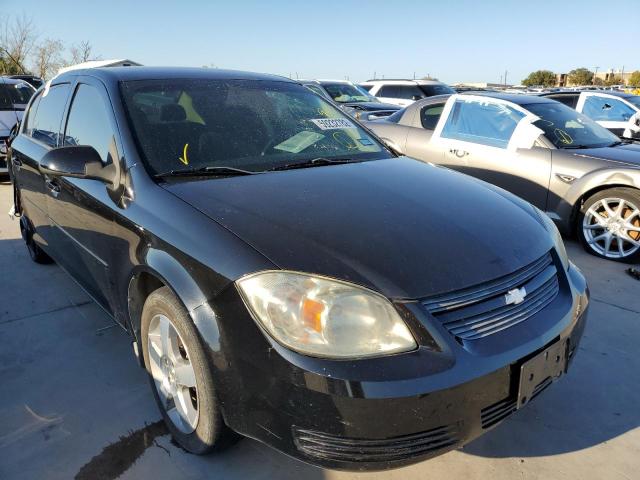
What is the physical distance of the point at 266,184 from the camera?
2277mm

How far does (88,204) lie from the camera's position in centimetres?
261

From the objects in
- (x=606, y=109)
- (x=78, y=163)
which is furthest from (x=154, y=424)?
(x=606, y=109)

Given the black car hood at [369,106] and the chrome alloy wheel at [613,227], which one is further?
the black car hood at [369,106]

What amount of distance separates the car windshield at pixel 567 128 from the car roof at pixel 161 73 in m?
3.24

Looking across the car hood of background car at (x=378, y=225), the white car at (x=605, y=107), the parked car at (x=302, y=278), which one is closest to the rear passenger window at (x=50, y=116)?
the parked car at (x=302, y=278)

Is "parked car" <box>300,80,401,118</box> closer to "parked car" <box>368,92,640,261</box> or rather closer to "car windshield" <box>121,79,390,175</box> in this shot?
"parked car" <box>368,92,640,261</box>

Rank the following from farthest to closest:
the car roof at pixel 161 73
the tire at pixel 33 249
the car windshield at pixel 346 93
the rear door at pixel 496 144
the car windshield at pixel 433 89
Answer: the car windshield at pixel 433 89 → the car windshield at pixel 346 93 → the rear door at pixel 496 144 → the tire at pixel 33 249 → the car roof at pixel 161 73

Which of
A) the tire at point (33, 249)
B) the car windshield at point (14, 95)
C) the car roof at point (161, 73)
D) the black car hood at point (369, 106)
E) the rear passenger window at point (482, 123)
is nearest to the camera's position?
the car roof at point (161, 73)

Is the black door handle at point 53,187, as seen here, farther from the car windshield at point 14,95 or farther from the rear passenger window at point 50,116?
the car windshield at point 14,95

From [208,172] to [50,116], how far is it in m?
1.80

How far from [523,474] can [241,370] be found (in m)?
1.27

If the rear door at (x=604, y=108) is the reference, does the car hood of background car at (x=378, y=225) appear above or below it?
below

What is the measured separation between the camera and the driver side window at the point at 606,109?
857 cm

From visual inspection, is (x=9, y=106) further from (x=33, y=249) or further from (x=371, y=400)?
(x=371, y=400)
